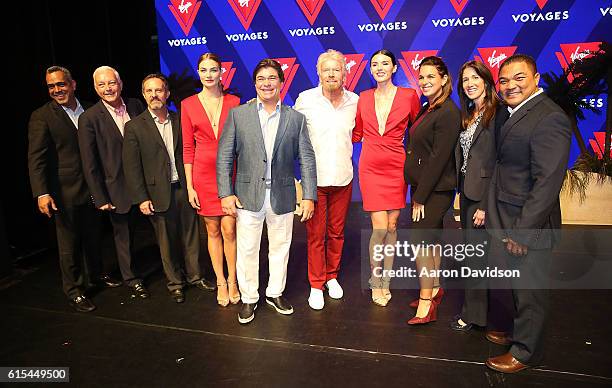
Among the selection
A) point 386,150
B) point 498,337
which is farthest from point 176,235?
point 498,337

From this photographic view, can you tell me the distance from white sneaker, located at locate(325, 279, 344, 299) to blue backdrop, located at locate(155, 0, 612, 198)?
124 inches

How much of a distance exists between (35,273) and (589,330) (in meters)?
4.55

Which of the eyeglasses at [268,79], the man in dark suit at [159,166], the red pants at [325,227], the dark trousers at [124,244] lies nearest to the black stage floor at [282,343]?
the dark trousers at [124,244]

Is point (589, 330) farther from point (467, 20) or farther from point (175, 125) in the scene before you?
point (467, 20)

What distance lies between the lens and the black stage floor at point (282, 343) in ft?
7.73

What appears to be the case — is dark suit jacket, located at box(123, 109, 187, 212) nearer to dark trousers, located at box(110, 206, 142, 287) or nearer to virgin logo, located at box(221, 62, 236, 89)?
dark trousers, located at box(110, 206, 142, 287)

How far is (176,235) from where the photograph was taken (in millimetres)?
3367

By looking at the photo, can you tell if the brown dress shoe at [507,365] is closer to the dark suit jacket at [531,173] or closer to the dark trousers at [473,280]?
the dark trousers at [473,280]

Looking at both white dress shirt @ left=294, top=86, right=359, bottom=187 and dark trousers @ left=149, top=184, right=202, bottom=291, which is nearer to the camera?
white dress shirt @ left=294, top=86, right=359, bottom=187

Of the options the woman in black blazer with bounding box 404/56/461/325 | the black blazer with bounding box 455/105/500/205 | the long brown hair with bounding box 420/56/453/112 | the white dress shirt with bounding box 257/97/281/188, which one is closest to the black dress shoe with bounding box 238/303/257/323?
the white dress shirt with bounding box 257/97/281/188

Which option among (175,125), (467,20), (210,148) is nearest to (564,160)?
(210,148)

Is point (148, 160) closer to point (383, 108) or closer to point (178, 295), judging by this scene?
point (178, 295)

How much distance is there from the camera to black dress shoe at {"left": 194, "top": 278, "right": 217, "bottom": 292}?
3.49 m

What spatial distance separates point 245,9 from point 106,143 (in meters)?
3.61
